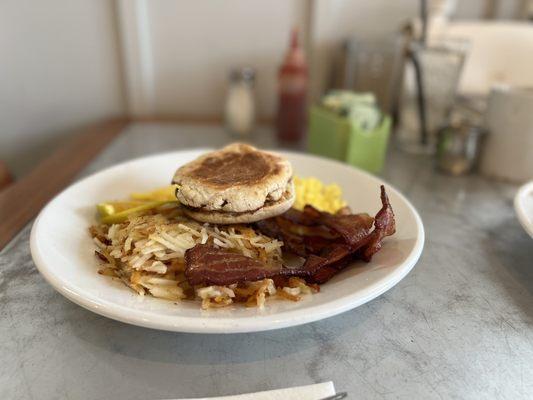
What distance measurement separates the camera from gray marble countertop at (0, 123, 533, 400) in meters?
0.66

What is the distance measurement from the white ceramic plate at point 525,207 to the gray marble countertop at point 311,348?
0.37ft

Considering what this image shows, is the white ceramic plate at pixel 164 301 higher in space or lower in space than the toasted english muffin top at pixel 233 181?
lower

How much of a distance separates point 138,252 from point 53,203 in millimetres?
278

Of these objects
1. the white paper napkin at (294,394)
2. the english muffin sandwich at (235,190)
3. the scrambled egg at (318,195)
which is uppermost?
the english muffin sandwich at (235,190)

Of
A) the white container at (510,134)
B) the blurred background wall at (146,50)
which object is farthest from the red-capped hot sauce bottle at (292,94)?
the white container at (510,134)

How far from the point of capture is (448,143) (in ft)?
5.15

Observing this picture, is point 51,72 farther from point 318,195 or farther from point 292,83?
point 318,195

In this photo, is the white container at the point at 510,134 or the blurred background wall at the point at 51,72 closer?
the white container at the point at 510,134

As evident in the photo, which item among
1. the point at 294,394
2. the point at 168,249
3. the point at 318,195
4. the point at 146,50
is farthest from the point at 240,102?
the point at 294,394

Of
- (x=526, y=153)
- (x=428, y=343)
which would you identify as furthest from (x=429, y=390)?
(x=526, y=153)

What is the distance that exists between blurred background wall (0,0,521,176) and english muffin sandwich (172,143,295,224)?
1143 millimetres

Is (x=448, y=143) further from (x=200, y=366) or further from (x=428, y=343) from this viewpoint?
(x=200, y=366)

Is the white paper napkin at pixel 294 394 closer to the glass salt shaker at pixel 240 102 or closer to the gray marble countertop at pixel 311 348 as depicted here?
the gray marble countertop at pixel 311 348

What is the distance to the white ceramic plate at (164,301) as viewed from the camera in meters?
0.65
